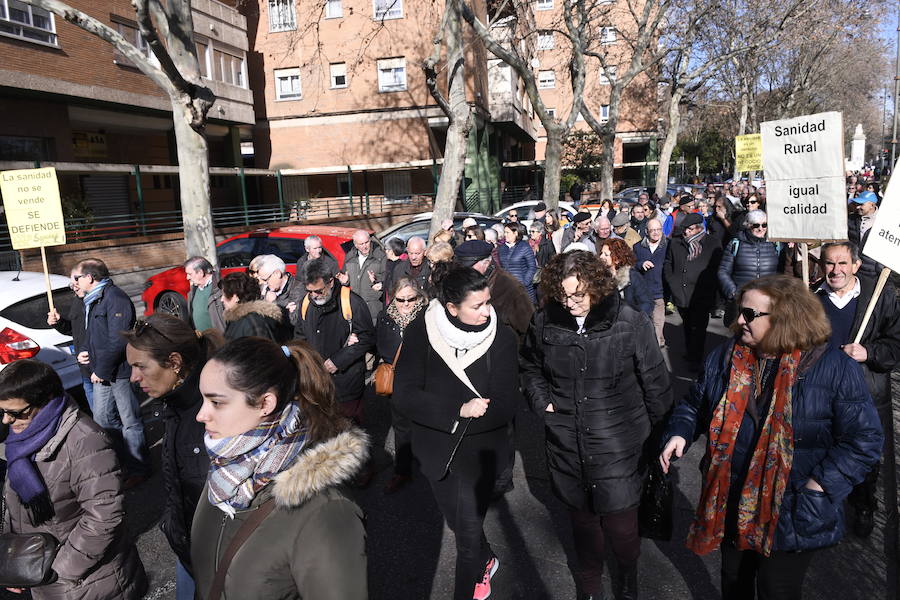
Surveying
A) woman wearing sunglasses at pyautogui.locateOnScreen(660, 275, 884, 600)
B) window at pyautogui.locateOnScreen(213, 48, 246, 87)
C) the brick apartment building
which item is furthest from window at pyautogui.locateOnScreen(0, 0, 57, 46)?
woman wearing sunglasses at pyautogui.locateOnScreen(660, 275, 884, 600)

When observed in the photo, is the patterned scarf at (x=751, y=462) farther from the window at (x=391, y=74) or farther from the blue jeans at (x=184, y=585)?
the window at (x=391, y=74)

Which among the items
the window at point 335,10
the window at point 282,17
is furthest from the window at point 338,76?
the window at point 282,17

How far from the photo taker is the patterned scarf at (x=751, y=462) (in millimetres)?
2525

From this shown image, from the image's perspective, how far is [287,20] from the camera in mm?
29062

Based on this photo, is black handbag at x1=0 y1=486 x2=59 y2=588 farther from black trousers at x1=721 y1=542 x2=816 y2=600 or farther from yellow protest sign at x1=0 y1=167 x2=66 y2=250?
yellow protest sign at x1=0 y1=167 x2=66 y2=250

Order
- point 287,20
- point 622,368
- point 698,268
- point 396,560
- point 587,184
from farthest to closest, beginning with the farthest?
point 587,184
point 287,20
point 698,268
point 396,560
point 622,368

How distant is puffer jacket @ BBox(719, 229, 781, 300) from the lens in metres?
6.57

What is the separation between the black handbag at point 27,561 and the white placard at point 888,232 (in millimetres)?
4257

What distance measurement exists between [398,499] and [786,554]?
111 inches

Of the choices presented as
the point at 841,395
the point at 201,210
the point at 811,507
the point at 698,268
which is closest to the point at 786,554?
the point at 811,507

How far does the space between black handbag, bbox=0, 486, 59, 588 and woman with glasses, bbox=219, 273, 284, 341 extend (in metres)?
1.58

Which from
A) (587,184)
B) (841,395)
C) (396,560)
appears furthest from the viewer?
(587,184)

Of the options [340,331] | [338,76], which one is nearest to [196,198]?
[340,331]

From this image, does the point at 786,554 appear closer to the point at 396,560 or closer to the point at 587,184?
the point at 396,560
